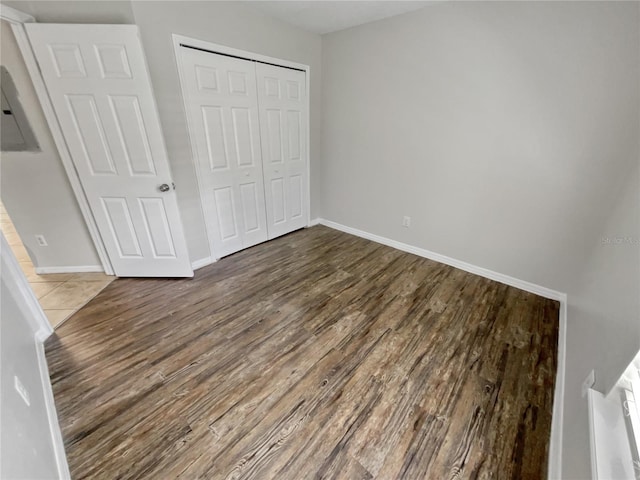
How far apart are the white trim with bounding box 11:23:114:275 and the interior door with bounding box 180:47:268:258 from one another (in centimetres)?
97

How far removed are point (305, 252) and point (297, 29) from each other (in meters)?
2.56

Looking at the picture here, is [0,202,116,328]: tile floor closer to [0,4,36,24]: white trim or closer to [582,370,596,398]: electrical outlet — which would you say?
[0,4,36,24]: white trim

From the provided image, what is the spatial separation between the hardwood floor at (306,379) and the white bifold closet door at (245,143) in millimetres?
819

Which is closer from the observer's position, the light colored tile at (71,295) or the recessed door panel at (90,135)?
the recessed door panel at (90,135)

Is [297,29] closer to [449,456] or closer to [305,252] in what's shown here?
[305,252]

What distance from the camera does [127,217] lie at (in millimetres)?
2328

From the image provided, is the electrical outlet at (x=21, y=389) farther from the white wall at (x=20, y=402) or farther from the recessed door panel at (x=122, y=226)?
the recessed door panel at (x=122, y=226)

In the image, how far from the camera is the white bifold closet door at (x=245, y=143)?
2.42 meters

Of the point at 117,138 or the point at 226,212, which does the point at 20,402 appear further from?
the point at 226,212

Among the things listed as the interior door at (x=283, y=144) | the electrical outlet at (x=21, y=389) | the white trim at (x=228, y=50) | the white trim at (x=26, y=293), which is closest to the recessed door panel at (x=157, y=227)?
the white trim at (x=26, y=293)

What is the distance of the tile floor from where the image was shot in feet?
6.93

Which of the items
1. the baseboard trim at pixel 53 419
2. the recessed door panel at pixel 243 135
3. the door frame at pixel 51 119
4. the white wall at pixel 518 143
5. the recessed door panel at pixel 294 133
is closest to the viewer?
the baseboard trim at pixel 53 419

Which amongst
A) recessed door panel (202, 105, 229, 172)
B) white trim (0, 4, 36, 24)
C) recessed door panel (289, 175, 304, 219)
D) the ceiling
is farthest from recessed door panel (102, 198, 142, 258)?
the ceiling

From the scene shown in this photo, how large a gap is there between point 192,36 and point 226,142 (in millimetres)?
874
